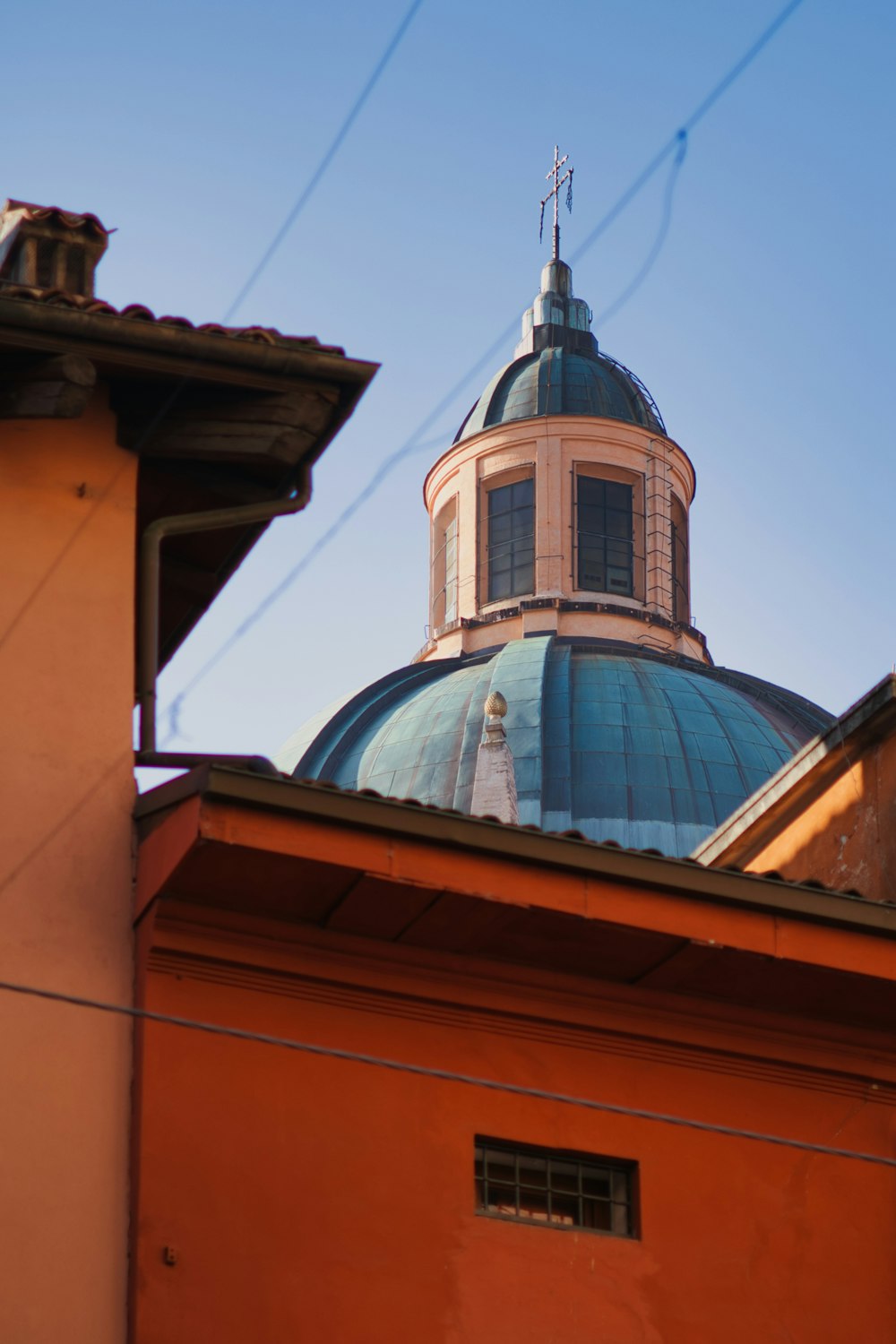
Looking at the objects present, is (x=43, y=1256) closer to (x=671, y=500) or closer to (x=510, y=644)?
(x=510, y=644)

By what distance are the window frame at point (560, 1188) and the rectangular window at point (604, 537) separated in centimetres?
3492

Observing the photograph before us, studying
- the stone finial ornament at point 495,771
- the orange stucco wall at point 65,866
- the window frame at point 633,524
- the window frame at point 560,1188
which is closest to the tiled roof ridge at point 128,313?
the orange stucco wall at point 65,866

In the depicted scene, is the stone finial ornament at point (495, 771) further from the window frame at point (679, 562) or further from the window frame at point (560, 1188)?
the window frame at point (560, 1188)

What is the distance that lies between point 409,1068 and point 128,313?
383 cm

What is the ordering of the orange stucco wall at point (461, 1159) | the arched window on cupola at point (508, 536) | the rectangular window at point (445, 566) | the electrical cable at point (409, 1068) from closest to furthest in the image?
1. the electrical cable at point (409, 1068)
2. the orange stucco wall at point (461, 1159)
3. the arched window on cupola at point (508, 536)
4. the rectangular window at point (445, 566)

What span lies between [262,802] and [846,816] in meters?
5.71

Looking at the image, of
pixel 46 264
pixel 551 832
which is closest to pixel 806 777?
pixel 551 832

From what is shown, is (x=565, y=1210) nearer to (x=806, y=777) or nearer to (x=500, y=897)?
(x=500, y=897)

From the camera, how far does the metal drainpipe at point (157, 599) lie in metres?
10.8

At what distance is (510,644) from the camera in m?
43.8

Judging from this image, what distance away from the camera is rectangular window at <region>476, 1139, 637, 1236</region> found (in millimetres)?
10500

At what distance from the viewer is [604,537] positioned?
4625cm

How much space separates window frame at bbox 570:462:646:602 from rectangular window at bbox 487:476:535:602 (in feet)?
2.55

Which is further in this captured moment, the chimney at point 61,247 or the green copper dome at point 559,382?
the green copper dome at point 559,382
